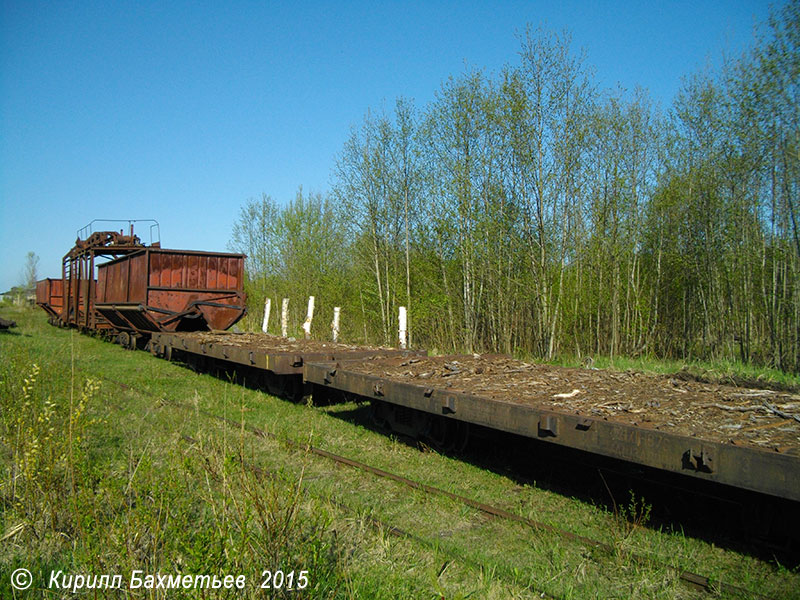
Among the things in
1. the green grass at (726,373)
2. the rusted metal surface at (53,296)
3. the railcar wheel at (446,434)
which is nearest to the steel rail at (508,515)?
the railcar wheel at (446,434)

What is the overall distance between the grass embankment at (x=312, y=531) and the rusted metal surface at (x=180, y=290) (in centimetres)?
870

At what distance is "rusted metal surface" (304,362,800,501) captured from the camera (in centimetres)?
342

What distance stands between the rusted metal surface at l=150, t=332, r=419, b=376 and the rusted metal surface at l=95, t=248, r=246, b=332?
35.9 inches

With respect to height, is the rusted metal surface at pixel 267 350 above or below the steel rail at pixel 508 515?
above

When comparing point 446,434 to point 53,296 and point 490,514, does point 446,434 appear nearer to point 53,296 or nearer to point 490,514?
point 490,514

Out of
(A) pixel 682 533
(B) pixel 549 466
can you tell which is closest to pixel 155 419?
(B) pixel 549 466

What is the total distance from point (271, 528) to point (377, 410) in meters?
4.63

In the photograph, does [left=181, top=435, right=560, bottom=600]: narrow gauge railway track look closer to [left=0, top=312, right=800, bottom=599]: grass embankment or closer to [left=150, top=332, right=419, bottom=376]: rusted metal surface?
[left=0, top=312, right=800, bottom=599]: grass embankment

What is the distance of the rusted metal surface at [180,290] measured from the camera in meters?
14.7

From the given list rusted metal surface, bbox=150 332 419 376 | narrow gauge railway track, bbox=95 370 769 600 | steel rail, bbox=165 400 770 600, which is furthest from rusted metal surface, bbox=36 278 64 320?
narrow gauge railway track, bbox=95 370 769 600

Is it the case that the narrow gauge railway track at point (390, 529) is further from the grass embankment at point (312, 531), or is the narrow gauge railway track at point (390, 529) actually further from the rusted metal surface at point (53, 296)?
the rusted metal surface at point (53, 296)

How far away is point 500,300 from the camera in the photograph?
51.6 ft

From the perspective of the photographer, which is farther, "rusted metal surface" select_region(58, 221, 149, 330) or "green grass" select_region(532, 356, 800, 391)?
"rusted metal surface" select_region(58, 221, 149, 330)

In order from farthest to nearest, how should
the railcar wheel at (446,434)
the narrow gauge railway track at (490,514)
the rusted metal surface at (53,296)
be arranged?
1. the rusted metal surface at (53,296)
2. the railcar wheel at (446,434)
3. the narrow gauge railway track at (490,514)
